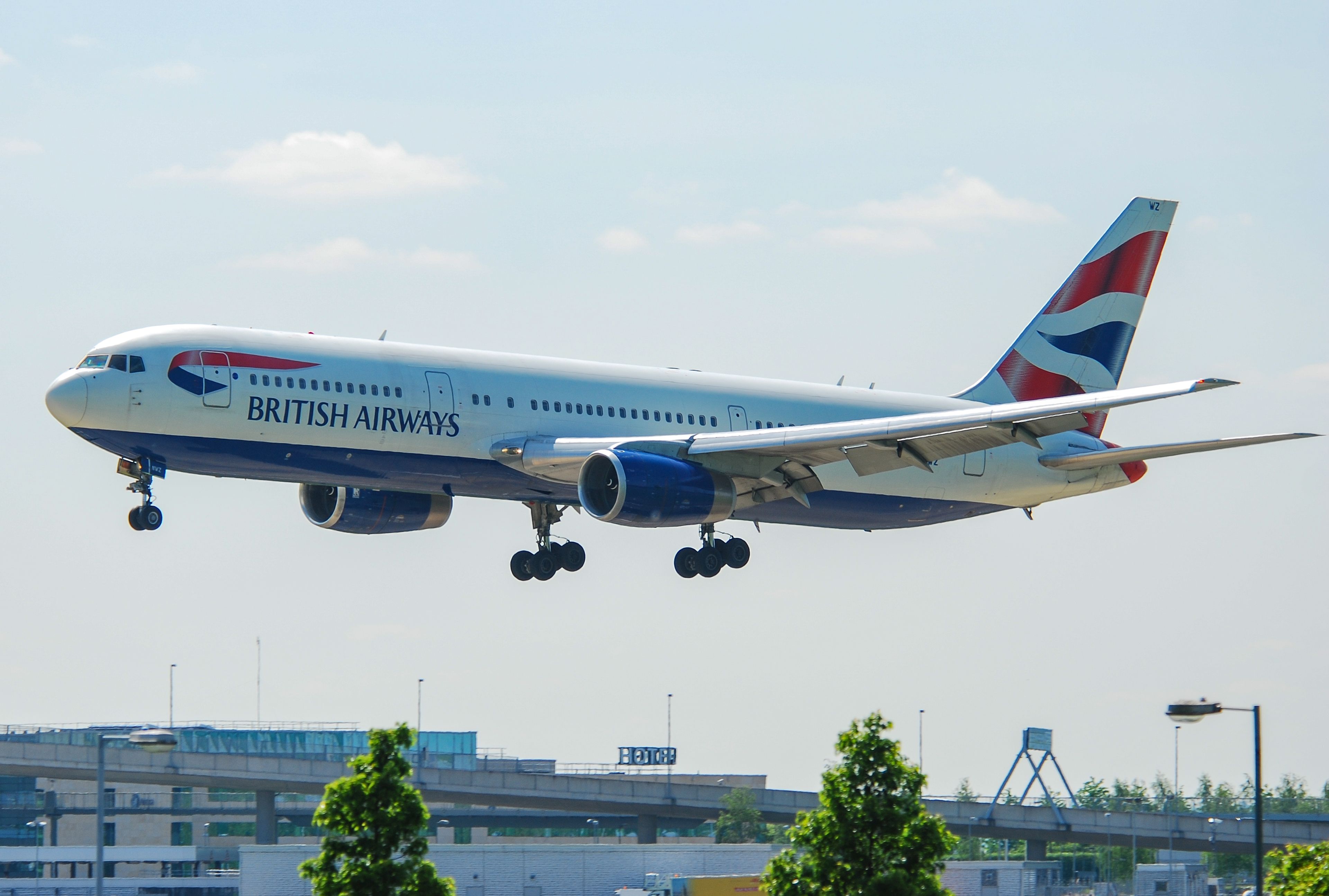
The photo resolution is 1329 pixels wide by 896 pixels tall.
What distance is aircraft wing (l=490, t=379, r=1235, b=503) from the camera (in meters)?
46.2

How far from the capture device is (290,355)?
46.4m

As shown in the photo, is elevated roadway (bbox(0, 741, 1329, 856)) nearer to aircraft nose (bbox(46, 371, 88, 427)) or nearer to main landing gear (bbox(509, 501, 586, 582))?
main landing gear (bbox(509, 501, 586, 582))

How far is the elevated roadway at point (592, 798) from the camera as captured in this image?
83812 mm

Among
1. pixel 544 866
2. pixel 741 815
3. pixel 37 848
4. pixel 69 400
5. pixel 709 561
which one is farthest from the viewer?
pixel 741 815

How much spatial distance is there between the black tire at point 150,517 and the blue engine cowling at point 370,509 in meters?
7.77

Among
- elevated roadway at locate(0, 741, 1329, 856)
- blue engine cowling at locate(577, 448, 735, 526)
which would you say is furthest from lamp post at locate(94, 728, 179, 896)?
elevated roadway at locate(0, 741, 1329, 856)

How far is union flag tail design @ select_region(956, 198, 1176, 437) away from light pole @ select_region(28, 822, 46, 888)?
37662mm

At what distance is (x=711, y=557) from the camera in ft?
179

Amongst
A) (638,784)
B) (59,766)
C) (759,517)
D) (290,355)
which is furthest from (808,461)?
(59,766)

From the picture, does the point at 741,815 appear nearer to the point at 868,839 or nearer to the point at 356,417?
the point at 356,417

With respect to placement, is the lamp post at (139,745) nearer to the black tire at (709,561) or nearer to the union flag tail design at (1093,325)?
the black tire at (709,561)

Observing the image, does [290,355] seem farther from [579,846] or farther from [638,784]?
[638,784]

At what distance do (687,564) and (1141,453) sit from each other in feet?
46.7

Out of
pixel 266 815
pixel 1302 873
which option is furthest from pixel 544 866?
pixel 1302 873
